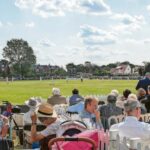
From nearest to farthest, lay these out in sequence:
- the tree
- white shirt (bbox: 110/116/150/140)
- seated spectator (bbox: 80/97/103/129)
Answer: white shirt (bbox: 110/116/150/140) < seated spectator (bbox: 80/97/103/129) < the tree

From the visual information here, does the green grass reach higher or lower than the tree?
lower

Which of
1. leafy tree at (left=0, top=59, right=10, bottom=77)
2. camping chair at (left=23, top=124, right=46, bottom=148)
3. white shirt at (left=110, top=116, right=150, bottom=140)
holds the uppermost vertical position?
leafy tree at (left=0, top=59, right=10, bottom=77)

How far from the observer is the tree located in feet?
478

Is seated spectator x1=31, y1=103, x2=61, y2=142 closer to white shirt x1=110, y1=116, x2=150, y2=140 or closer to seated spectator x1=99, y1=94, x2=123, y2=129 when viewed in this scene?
white shirt x1=110, y1=116, x2=150, y2=140

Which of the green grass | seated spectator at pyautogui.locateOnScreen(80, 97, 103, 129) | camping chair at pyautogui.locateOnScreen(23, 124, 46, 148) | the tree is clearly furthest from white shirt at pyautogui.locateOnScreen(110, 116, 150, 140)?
the tree

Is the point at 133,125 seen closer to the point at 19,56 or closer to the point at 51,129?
the point at 51,129

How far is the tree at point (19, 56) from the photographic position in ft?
478

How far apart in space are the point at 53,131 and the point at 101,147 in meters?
1.26

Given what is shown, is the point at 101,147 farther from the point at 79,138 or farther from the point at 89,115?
the point at 89,115

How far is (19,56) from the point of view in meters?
148

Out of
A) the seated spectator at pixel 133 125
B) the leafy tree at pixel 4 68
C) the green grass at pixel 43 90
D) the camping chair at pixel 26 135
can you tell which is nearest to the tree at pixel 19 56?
the leafy tree at pixel 4 68

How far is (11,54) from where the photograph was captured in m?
146

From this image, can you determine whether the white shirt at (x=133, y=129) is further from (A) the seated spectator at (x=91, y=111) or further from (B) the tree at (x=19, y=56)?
(B) the tree at (x=19, y=56)

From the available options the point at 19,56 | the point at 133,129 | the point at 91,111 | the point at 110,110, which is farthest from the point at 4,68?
the point at 133,129
